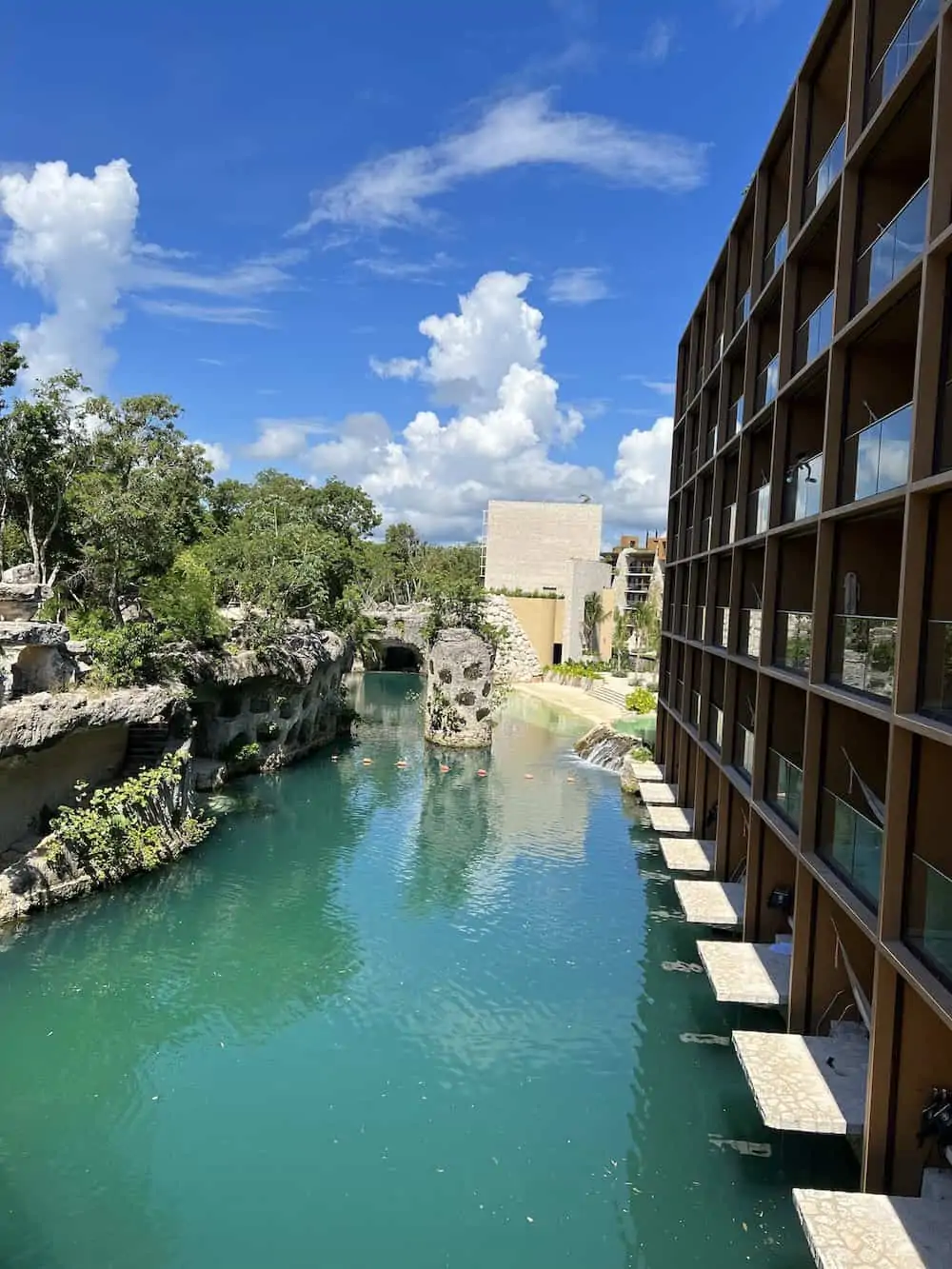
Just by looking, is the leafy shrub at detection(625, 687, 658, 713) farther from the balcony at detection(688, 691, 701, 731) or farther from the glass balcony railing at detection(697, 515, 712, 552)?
the glass balcony railing at detection(697, 515, 712, 552)

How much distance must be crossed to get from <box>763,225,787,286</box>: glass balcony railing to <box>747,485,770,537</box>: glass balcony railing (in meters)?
3.66

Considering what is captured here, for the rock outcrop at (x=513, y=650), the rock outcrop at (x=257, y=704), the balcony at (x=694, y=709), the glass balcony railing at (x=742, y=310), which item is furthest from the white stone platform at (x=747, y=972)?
the rock outcrop at (x=513, y=650)

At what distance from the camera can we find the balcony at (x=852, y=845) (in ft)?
29.0

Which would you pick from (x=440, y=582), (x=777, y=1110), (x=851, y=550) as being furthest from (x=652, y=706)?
(x=777, y=1110)

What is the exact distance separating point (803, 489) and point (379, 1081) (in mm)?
10296

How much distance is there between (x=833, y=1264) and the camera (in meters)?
6.61

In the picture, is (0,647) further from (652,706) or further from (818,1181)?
(652,706)

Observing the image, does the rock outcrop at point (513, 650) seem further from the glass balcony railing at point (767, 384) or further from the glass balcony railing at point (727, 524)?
the glass balcony railing at point (767, 384)

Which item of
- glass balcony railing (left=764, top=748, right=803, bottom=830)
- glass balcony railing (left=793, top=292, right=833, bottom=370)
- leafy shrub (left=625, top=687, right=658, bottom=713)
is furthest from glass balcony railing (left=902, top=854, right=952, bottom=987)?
leafy shrub (left=625, top=687, right=658, bottom=713)

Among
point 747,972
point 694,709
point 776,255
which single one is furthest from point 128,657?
point 776,255

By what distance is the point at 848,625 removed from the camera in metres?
9.98

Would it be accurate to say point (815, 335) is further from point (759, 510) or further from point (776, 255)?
point (776, 255)

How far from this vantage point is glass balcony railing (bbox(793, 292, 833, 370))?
35.4ft

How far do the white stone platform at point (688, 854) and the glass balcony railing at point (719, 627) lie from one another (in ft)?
14.4
